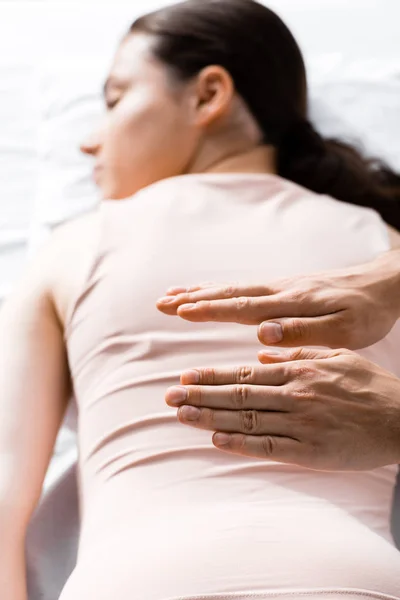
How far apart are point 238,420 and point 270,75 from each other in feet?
2.43

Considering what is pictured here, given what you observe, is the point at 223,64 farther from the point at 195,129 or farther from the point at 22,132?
the point at 22,132

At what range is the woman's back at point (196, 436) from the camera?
80 cm

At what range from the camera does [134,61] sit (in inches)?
52.8

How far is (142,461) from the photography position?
938 mm

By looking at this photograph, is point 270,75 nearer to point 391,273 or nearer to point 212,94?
point 212,94

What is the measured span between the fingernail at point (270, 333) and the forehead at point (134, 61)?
597 millimetres

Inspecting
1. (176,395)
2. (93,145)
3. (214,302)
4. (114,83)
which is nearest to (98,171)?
(93,145)

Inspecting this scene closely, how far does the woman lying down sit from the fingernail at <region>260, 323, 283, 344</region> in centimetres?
5

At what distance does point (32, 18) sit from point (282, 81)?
0.93 meters

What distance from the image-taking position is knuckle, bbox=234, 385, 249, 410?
838 mm

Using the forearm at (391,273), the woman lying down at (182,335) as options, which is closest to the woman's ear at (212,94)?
the woman lying down at (182,335)

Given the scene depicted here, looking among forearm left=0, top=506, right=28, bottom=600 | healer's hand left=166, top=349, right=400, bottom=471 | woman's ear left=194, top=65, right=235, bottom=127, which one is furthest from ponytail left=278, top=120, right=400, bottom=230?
forearm left=0, top=506, right=28, bottom=600

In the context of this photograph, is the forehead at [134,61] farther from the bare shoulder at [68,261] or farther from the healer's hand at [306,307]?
the healer's hand at [306,307]

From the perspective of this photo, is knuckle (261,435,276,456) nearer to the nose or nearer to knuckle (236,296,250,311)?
knuckle (236,296,250,311)
